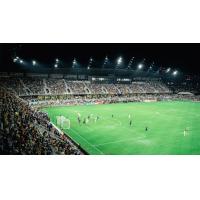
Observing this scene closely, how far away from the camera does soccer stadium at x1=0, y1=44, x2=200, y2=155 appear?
1833cm

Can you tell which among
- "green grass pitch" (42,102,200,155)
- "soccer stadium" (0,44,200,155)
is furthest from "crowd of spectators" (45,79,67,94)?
"green grass pitch" (42,102,200,155)

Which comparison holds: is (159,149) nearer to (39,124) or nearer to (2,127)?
(39,124)

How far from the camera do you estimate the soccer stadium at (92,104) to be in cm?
1833

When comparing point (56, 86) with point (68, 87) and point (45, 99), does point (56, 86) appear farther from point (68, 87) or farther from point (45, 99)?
point (45, 99)

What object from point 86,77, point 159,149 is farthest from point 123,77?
point 159,149

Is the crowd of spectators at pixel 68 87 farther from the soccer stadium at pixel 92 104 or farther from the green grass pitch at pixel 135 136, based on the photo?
the green grass pitch at pixel 135 136

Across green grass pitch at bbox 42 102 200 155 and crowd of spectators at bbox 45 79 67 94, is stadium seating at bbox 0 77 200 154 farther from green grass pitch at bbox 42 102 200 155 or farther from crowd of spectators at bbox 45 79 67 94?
green grass pitch at bbox 42 102 200 155

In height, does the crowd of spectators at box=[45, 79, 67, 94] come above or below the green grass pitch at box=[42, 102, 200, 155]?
above

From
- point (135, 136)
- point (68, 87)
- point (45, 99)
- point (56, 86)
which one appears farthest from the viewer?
point (68, 87)

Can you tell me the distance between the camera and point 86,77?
58.8 m

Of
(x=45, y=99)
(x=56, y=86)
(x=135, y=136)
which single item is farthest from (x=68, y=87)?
(x=135, y=136)

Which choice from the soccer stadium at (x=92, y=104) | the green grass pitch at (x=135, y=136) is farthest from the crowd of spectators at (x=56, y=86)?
the green grass pitch at (x=135, y=136)

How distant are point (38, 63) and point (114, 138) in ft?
106

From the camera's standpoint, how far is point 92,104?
47.1 metres
